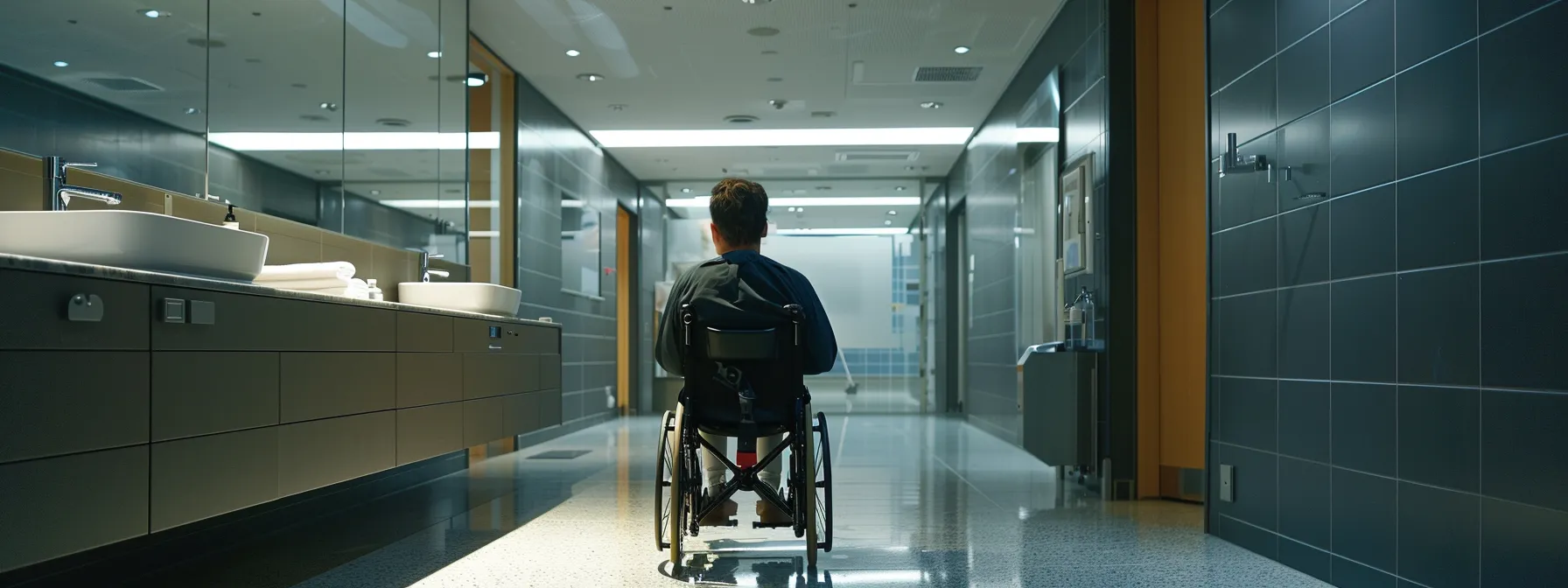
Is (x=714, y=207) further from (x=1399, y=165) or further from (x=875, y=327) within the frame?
(x=875, y=327)

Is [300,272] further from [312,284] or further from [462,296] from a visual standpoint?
[462,296]

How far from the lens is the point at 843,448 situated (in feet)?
23.9

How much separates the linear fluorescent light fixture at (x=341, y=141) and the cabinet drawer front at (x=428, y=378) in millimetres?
931

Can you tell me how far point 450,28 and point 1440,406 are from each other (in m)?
4.86

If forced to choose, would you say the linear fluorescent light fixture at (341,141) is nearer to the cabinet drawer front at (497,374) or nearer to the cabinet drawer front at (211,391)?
the cabinet drawer front at (497,374)

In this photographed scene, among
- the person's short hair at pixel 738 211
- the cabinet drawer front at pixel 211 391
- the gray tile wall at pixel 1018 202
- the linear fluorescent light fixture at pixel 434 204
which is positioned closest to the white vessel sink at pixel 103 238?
the cabinet drawer front at pixel 211 391

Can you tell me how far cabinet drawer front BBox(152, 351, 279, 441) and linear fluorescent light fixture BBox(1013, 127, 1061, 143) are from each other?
4474 mm

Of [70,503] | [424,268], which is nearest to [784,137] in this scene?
[424,268]

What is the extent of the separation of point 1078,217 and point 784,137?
4309 mm

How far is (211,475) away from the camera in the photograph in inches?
93.5

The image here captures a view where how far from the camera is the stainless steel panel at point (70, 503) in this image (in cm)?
179

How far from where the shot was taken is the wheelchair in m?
2.86

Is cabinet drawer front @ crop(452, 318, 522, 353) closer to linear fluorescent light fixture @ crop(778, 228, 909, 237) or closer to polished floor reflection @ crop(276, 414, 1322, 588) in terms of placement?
polished floor reflection @ crop(276, 414, 1322, 588)

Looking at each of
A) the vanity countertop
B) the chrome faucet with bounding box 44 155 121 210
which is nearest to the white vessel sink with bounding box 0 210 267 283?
the vanity countertop
